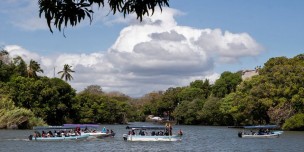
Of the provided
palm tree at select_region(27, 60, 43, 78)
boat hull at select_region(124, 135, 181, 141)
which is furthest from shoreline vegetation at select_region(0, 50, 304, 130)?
boat hull at select_region(124, 135, 181, 141)

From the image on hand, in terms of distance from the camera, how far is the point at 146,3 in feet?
21.7

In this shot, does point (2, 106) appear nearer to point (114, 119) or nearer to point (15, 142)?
point (15, 142)

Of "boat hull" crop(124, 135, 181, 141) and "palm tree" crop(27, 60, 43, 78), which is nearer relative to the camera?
"boat hull" crop(124, 135, 181, 141)

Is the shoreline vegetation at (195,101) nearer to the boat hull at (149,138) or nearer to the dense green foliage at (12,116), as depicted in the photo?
the dense green foliage at (12,116)

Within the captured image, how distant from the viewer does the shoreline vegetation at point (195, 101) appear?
85.4 meters

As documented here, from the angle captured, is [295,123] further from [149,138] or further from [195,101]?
[195,101]

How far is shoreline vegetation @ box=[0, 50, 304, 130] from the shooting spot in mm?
85375

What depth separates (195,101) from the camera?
13700 cm

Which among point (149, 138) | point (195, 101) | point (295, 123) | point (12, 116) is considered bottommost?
point (149, 138)

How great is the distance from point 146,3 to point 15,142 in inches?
2085

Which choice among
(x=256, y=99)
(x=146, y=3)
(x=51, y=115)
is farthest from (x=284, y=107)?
(x=146, y=3)

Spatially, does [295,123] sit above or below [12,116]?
below

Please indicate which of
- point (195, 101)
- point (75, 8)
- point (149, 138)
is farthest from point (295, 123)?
point (75, 8)

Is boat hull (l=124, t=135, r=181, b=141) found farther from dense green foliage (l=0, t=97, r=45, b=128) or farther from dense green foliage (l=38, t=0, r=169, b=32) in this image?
dense green foliage (l=38, t=0, r=169, b=32)
